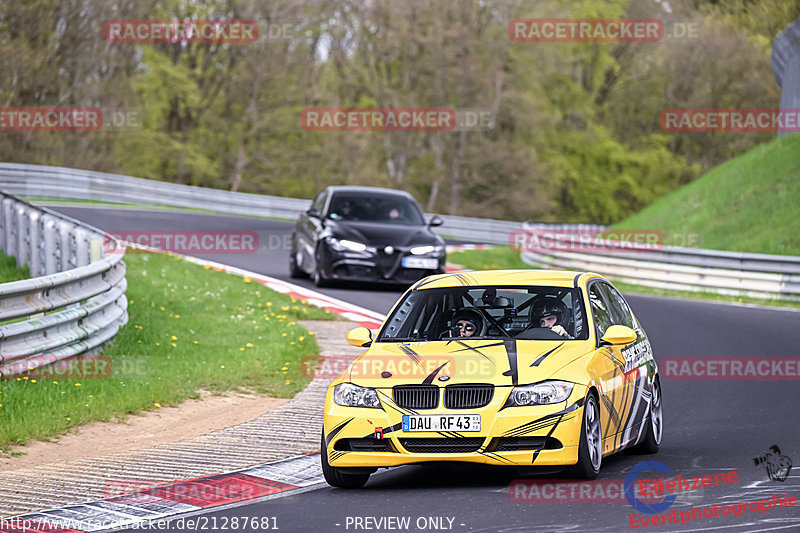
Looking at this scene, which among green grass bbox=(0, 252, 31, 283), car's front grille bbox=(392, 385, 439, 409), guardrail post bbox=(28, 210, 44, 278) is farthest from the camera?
green grass bbox=(0, 252, 31, 283)

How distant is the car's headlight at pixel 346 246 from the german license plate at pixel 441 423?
41.1 feet

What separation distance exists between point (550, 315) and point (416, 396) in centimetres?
155

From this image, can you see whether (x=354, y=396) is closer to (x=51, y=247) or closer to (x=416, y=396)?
(x=416, y=396)

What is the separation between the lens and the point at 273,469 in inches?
332

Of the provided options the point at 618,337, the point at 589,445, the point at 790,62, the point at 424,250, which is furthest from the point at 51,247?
the point at 790,62

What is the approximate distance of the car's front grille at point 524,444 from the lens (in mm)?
7453

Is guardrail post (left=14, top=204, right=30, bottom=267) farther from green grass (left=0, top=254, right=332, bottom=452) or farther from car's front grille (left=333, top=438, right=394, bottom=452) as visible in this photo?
car's front grille (left=333, top=438, right=394, bottom=452)

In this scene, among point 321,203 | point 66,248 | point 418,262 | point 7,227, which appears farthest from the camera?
point 321,203

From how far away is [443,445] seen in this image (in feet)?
24.7

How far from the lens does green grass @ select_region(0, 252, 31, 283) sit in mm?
17452

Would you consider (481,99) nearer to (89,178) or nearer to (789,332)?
(89,178)

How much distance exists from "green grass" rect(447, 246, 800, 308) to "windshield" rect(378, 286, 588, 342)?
47.0ft

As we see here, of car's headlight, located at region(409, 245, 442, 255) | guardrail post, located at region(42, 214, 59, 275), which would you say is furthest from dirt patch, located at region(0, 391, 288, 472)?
car's headlight, located at region(409, 245, 442, 255)

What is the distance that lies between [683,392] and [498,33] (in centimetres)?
4838
